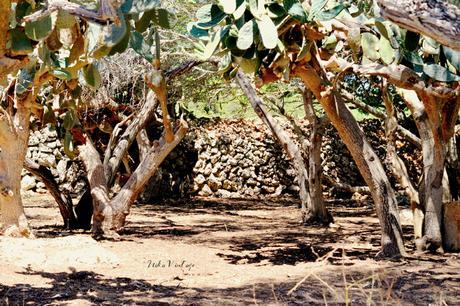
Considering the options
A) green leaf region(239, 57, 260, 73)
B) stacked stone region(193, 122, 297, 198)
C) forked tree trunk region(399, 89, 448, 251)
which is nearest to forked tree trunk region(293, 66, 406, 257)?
forked tree trunk region(399, 89, 448, 251)

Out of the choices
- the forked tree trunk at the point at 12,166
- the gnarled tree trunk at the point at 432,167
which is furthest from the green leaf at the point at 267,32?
the forked tree trunk at the point at 12,166

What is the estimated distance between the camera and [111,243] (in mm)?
7320

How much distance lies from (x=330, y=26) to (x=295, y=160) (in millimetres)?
4898

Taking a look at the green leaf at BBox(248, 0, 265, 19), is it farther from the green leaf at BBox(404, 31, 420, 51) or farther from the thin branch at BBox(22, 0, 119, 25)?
the thin branch at BBox(22, 0, 119, 25)

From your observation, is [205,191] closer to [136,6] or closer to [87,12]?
[136,6]

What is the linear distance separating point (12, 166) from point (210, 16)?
3678 mm

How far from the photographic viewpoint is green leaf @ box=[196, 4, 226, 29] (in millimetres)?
3965

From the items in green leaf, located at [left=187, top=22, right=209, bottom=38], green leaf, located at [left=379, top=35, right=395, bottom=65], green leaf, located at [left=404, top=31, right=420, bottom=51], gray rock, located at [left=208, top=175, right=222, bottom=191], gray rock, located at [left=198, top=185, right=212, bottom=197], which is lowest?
gray rock, located at [left=198, top=185, right=212, bottom=197]

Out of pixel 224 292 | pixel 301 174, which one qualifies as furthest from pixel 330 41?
pixel 301 174

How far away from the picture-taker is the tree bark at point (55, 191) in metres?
8.09

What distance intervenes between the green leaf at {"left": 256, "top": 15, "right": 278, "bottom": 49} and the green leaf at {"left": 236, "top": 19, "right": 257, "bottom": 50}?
46 millimetres

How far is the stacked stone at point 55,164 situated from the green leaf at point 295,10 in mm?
10975

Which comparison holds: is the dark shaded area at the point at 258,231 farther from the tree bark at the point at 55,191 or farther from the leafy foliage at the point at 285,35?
the leafy foliage at the point at 285,35

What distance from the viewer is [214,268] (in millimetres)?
5969
